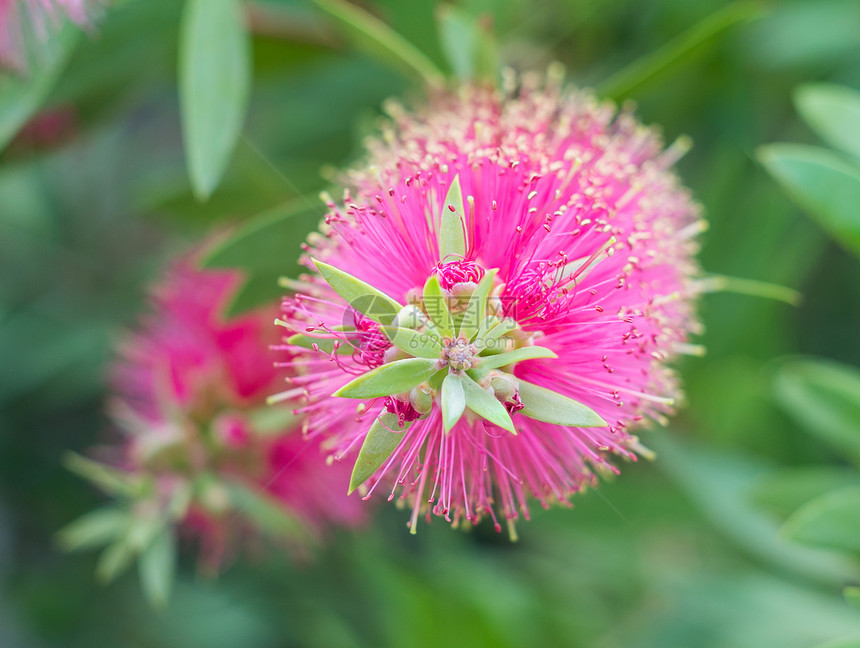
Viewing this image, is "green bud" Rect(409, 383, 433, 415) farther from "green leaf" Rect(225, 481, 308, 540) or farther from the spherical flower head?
"green leaf" Rect(225, 481, 308, 540)

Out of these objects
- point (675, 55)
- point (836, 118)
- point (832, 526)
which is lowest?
point (832, 526)

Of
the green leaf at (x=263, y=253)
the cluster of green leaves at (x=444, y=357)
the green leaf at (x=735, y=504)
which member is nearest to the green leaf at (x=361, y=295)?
the cluster of green leaves at (x=444, y=357)

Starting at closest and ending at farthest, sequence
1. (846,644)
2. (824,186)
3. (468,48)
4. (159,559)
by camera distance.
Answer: (846,644), (824,186), (159,559), (468,48)

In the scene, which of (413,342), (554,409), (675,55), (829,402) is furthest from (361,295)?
(829,402)

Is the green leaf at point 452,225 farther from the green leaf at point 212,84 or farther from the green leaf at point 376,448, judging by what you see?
the green leaf at point 212,84

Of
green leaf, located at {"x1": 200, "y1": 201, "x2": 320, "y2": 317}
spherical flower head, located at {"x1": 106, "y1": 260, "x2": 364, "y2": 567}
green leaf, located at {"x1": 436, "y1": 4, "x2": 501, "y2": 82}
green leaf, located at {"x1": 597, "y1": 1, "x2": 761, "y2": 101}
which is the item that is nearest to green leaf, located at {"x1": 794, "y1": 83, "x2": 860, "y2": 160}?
green leaf, located at {"x1": 597, "y1": 1, "x2": 761, "y2": 101}

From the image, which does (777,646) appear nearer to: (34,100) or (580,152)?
(580,152)

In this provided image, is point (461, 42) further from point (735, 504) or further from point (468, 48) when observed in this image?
point (735, 504)
